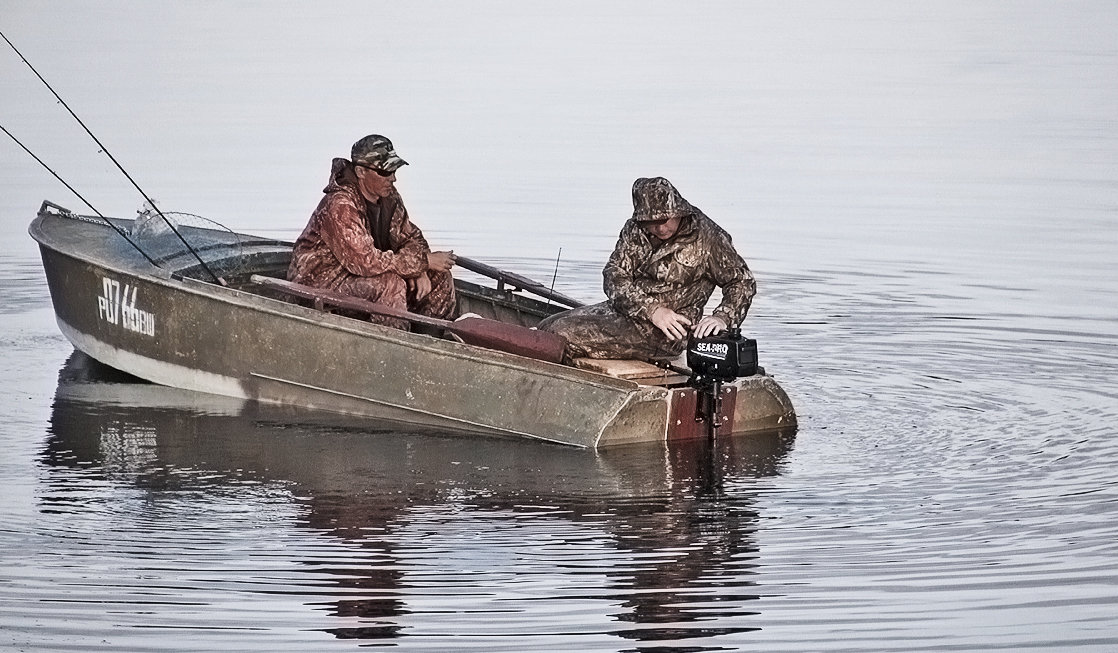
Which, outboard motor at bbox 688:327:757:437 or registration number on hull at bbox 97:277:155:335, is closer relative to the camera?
outboard motor at bbox 688:327:757:437

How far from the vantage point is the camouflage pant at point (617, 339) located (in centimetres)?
1040

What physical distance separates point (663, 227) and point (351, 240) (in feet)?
5.37

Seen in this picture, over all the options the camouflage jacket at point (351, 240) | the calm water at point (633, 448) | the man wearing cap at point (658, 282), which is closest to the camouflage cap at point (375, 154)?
the camouflage jacket at point (351, 240)

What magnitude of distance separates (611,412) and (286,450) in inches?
60.2

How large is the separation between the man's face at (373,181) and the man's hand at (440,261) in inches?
16.3

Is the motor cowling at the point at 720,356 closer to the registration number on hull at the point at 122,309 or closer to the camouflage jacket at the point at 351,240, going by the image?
the camouflage jacket at the point at 351,240

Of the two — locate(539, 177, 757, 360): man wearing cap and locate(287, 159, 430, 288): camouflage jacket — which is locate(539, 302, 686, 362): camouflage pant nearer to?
locate(539, 177, 757, 360): man wearing cap

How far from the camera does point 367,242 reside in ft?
35.3

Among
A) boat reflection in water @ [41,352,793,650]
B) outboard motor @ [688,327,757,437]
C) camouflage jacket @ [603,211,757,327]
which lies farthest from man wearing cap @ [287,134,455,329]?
outboard motor @ [688,327,757,437]

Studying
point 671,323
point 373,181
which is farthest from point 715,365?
point 373,181

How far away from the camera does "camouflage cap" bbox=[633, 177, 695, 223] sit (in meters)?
10.0

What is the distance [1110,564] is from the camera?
7.86m

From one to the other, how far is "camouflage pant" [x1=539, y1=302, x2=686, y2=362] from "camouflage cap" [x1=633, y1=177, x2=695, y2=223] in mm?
576

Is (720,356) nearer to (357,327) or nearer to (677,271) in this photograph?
(677,271)
